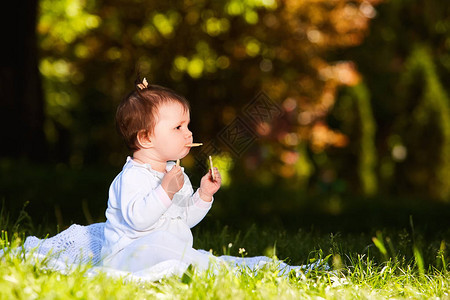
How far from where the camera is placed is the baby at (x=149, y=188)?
3.24m

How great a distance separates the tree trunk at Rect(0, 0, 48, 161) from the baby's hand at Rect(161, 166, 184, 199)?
6.75 meters

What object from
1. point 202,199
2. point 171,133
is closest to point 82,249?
point 202,199

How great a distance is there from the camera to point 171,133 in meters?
3.38

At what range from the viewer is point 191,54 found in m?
11.6

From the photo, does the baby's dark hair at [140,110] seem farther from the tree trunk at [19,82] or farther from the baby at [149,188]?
the tree trunk at [19,82]

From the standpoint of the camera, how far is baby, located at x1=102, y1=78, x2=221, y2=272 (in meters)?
3.24

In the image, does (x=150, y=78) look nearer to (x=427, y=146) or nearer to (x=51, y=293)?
(x=427, y=146)

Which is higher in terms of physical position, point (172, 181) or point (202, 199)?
point (172, 181)

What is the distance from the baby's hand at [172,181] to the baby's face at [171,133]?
0.59 ft

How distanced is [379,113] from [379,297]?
45.0ft

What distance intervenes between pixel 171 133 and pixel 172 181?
0.30 metres

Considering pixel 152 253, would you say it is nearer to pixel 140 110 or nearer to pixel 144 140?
pixel 144 140

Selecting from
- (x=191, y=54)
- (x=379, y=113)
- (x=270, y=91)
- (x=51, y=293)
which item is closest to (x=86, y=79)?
(x=191, y=54)

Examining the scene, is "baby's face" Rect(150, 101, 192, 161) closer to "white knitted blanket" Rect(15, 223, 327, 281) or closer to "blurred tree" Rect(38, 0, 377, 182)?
"white knitted blanket" Rect(15, 223, 327, 281)
